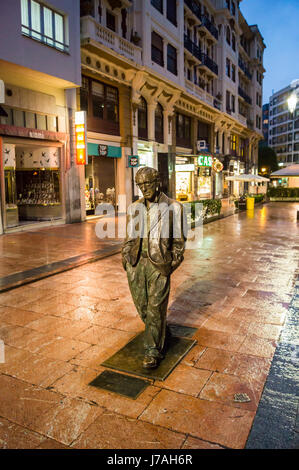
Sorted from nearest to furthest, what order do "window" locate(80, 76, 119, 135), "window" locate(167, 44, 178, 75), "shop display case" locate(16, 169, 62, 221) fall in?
"shop display case" locate(16, 169, 62, 221) < "window" locate(80, 76, 119, 135) < "window" locate(167, 44, 178, 75)

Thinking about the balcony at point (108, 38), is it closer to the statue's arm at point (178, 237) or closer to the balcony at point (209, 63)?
the balcony at point (209, 63)

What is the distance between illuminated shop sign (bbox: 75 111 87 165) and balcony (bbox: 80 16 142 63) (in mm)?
3175

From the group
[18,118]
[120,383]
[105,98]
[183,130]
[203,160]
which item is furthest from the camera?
[183,130]

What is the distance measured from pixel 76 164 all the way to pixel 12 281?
31.5 feet

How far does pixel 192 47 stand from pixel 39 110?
55.0 ft

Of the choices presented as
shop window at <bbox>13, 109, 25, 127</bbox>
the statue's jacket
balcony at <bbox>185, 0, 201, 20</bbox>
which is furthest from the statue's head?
balcony at <bbox>185, 0, 201, 20</bbox>

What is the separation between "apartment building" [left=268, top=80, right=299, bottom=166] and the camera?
278ft

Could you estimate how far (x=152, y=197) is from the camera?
136 inches

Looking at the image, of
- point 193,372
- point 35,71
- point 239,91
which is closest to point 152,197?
point 193,372

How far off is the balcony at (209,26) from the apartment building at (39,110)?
17.1 m

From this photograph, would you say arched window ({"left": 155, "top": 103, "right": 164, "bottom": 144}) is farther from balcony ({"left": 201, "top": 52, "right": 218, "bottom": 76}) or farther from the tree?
the tree

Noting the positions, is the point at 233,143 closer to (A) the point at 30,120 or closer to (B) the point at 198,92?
(B) the point at 198,92

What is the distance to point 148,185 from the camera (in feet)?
11.1

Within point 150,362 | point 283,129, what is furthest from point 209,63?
point 283,129
